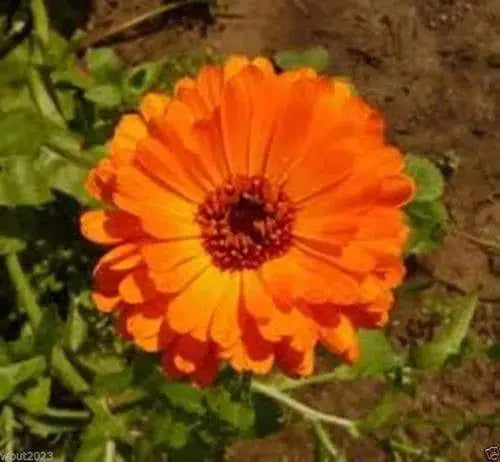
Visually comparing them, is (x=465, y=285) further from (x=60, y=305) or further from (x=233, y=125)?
(x=233, y=125)

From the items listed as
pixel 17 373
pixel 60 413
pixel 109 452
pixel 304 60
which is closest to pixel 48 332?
pixel 17 373

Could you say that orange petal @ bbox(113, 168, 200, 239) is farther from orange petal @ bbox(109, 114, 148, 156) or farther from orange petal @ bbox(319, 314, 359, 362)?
orange petal @ bbox(319, 314, 359, 362)

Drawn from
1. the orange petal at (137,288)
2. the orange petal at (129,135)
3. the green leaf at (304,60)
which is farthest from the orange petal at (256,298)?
the green leaf at (304,60)

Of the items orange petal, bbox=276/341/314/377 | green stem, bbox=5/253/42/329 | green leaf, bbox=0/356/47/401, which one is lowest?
green leaf, bbox=0/356/47/401

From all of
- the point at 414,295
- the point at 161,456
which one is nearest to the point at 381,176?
the point at 161,456

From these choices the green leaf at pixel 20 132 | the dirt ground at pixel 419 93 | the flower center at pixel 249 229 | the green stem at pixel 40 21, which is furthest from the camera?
the dirt ground at pixel 419 93

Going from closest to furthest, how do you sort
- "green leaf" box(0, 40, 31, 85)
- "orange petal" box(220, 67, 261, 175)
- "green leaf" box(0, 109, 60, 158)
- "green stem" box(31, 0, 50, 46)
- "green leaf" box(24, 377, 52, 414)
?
"orange petal" box(220, 67, 261, 175), "green leaf" box(0, 109, 60, 158), "green leaf" box(24, 377, 52, 414), "green leaf" box(0, 40, 31, 85), "green stem" box(31, 0, 50, 46)

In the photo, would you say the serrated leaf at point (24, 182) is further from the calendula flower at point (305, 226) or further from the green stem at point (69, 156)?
the calendula flower at point (305, 226)

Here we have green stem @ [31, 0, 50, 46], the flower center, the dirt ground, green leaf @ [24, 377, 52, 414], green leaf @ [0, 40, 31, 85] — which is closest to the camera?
the flower center

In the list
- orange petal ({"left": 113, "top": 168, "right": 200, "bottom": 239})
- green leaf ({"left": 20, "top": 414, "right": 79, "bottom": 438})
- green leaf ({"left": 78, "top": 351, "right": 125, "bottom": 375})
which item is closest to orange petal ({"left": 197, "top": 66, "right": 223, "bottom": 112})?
orange petal ({"left": 113, "top": 168, "right": 200, "bottom": 239})
